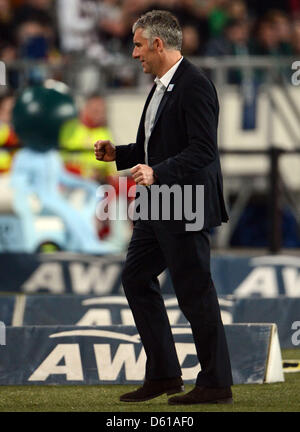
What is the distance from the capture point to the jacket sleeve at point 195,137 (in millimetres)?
6277

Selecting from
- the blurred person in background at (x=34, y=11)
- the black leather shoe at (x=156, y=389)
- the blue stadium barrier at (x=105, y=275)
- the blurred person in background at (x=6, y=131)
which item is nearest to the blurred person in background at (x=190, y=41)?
the blurred person in background at (x=34, y=11)

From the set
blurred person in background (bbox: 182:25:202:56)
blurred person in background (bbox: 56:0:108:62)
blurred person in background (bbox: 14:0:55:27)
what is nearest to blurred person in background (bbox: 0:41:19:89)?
blurred person in background (bbox: 14:0:55:27)

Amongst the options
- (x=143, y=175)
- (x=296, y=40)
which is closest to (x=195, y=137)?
(x=143, y=175)

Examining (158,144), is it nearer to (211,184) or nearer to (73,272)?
(211,184)

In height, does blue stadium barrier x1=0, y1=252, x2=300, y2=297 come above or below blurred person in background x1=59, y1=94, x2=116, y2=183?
below

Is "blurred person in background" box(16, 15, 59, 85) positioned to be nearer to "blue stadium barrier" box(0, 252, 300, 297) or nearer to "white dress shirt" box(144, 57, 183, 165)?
"blue stadium barrier" box(0, 252, 300, 297)

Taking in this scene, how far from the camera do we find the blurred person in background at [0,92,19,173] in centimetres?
1422

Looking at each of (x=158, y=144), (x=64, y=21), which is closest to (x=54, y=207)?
(x=64, y=21)

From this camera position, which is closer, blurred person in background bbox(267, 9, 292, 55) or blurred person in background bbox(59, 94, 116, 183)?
blurred person in background bbox(59, 94, 116, 183)

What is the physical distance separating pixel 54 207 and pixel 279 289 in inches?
141

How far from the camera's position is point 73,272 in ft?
39.1

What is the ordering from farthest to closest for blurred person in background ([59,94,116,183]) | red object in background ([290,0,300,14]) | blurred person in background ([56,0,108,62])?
red object in background ([290,0,300,14]) → blurred person in background ([56,0,108,62]) → blurred person in background ([59,94,116,183])

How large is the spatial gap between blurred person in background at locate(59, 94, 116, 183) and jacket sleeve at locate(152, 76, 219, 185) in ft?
22.8

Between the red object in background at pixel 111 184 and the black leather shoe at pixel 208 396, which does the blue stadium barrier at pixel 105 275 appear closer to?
the red object in background at pixel 111 184
